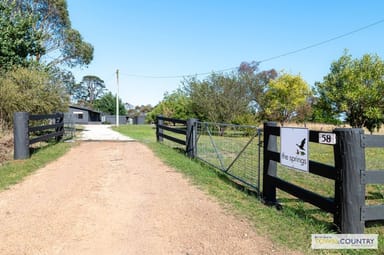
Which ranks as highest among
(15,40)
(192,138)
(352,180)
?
(15,40)

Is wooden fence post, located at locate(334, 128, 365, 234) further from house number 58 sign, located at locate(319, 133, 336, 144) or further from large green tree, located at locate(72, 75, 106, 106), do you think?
large green tree, located at locate(72, 75, 106, 106)

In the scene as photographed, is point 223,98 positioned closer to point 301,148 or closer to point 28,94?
point 28,94

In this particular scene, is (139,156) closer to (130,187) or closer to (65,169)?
(65,169)

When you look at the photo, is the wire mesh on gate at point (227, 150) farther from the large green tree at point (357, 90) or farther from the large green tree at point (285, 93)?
the large green tree at point (285, 93)

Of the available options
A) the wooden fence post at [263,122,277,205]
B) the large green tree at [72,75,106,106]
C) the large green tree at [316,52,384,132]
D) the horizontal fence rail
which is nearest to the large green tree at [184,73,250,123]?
the large green tree at [316,52,384,132]

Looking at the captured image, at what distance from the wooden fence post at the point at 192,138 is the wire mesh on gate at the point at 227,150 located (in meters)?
0.12

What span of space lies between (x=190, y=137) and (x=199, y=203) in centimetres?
480

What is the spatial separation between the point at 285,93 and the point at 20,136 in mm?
28399

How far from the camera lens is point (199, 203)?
15.9 ft

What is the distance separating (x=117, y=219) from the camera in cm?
407

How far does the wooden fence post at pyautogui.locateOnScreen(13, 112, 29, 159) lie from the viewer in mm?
8570

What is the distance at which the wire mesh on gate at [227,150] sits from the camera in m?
6.80

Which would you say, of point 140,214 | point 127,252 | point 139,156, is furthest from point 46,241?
point 139,156

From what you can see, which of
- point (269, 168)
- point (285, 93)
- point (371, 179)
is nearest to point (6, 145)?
point (269, 168)
